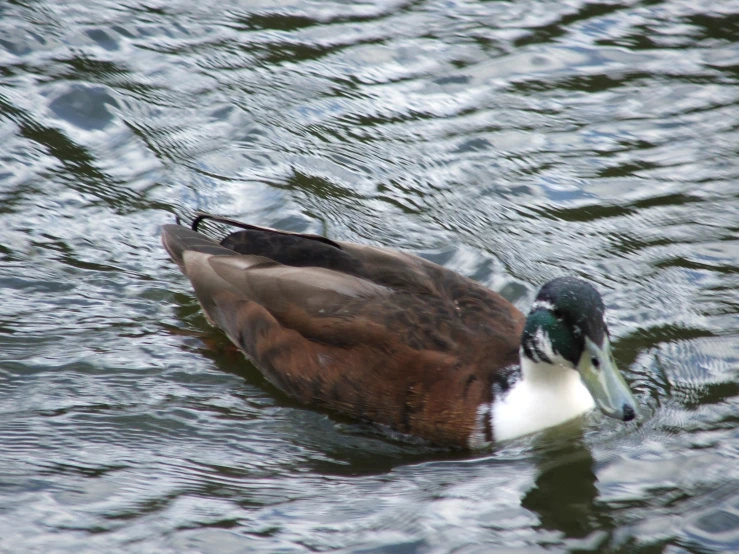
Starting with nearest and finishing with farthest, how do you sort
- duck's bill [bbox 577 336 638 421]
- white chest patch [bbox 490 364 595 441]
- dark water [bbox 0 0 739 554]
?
1. dark water [bbox 0 0 739 554]
2. duck's bill [bbox 577 336 638 421]
3. white chest patch [bbox 490 364 595 441]

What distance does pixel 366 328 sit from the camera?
6.07 metres

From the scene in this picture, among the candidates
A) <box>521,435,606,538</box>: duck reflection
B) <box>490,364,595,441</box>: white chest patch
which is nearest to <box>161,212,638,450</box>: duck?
<box>490,364,595,441</box>: white chest patch

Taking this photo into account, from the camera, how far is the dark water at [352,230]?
5.34 metres

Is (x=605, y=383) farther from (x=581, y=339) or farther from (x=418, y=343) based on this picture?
(x=418, y=343)

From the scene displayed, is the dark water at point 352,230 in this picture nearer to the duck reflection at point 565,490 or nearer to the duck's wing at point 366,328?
the duck reflection at point 565,490

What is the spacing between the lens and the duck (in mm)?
5695

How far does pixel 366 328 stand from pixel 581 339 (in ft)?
3.89

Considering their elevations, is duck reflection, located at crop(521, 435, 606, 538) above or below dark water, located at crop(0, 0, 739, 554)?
below

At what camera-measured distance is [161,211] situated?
7977 mm

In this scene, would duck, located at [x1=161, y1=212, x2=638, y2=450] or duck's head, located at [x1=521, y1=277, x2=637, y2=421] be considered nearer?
duck's head, located at [x1=521, y1=277, x2=637, y2=421]

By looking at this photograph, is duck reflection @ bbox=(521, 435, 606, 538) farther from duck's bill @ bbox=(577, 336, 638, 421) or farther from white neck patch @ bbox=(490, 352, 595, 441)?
duck's bill @ bbox=(577, 336, 638, 421)

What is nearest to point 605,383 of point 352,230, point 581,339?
point 581,339

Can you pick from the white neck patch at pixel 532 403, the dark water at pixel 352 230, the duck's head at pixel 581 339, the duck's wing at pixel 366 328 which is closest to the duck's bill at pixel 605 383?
the duck's head at pixel 581 339

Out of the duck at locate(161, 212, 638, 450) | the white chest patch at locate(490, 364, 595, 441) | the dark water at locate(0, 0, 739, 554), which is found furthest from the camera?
the white chest patch at locate(490, 364, 595, 441)
